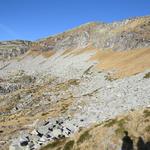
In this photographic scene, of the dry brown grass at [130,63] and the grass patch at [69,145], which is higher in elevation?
the dry brown grass at [130,63]

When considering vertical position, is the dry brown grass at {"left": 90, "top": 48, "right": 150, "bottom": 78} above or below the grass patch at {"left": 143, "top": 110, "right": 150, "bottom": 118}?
above

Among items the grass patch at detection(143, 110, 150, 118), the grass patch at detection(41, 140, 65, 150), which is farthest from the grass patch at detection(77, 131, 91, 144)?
the grass patch at detection(143, 110, 150, 118)

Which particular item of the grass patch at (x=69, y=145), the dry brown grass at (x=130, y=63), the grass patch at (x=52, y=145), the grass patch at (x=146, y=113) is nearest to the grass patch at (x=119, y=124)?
the grass patch at (x=146, y=113)

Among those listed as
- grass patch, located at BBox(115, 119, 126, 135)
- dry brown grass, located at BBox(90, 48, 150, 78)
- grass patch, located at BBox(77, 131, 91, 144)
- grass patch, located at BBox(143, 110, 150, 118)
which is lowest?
grass patch, located at BBox(77, 131, 91, 144)

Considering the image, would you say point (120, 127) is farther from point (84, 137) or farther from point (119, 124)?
point (84, 137)

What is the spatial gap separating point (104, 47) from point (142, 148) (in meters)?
144

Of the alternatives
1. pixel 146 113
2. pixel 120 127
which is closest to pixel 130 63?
pixel 146 113

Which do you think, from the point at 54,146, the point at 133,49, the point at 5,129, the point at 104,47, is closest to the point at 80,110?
the point at 5,129

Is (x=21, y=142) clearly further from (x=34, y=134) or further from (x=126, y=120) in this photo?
(x=126, y=120)

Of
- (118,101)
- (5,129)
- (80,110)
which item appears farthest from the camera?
(5,129)

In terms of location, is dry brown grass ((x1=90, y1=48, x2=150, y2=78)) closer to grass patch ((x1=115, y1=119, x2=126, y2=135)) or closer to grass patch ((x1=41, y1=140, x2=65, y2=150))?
grass patch ((x1=41, y1=140, x2=65, y2=150))

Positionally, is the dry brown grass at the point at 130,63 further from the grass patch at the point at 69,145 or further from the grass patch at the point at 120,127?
the grass patch at the point at 69,145

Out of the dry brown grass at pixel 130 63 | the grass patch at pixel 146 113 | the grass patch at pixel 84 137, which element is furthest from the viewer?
the dry brown grass at pixel 130 63

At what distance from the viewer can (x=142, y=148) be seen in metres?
25.5
